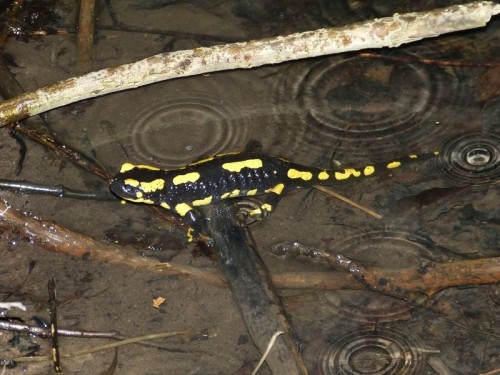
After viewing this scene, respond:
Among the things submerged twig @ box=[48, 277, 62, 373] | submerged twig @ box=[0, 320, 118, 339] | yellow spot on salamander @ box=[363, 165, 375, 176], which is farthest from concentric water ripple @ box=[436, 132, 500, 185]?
submerged twig @ box=[48, 277, 62, 373]

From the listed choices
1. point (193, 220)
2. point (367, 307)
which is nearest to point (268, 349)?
point (367, 307)

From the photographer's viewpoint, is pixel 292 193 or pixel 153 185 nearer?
pixel 153 185

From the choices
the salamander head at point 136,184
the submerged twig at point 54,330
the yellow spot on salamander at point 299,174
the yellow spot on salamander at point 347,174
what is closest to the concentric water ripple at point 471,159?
the yellow spot on salamander at point 347,174

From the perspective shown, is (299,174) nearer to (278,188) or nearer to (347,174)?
(278,188)

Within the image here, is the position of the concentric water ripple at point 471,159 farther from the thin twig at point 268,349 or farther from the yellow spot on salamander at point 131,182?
the yellow spot on salamander at point 131,182

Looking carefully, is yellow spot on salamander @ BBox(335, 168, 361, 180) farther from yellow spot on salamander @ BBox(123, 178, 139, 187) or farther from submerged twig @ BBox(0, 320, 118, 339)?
submerged twig @ BBox(0, 320, 118, 339)

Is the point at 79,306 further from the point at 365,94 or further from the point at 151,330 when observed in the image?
the point at 365,94
